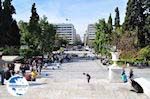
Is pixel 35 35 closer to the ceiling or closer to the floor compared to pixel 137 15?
closer to the floor

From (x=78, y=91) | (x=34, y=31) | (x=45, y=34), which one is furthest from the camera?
(x=45, y=34)

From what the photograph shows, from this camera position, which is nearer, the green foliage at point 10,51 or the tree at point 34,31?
the green foliage at point 10,51

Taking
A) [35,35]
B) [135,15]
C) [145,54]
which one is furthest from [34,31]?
[145,54]

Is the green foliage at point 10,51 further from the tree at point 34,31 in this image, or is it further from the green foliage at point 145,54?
the green foliage at point 145,54

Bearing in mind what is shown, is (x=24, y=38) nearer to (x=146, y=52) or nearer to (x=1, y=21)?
(x=1, y=21)

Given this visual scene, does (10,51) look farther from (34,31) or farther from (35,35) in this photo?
(34,31)

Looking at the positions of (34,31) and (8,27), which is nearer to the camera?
(8,27)

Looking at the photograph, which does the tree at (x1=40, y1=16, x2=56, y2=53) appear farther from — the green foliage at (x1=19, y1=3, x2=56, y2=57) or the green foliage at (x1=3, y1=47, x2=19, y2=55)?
the green foliage at (x1=3, y1=47, x2=19, y2=55)

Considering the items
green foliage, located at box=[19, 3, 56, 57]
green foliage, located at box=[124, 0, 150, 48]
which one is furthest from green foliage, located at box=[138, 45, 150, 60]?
green foliage, located at box=[19, 3, 56, 57]

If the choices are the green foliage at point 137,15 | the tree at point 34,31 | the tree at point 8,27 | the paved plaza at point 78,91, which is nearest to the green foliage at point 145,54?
the green foliage at point 137,15

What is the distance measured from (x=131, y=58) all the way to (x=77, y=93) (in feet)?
142

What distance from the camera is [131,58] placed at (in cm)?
7262

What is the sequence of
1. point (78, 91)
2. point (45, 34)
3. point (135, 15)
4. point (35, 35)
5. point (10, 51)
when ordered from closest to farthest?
point (78, 91), point (10, 51), point (135, 15), point (35, 35), point (45, 34)

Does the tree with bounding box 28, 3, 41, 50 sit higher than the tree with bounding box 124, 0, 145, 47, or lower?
lower
